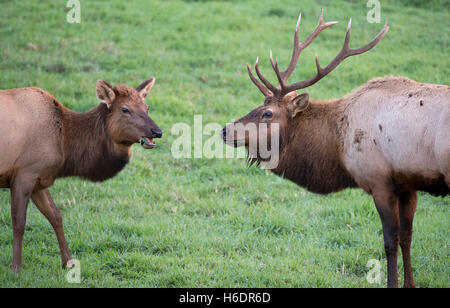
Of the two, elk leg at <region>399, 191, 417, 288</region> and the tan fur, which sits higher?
the tan fur

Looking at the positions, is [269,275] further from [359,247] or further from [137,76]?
[137,76]

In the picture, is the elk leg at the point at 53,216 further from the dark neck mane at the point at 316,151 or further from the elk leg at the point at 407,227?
the elk leg at the point at 407,227

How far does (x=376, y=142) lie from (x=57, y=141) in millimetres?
3598

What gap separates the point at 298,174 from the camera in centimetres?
684

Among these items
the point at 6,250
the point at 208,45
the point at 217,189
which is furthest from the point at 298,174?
the point at 208,45

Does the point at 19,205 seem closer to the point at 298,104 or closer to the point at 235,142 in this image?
the point at 235,142

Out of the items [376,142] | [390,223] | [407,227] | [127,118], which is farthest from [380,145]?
[127,118]

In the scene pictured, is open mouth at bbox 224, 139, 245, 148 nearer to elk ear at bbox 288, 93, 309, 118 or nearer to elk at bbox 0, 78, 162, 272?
elk ear at bbox 288, 93, 309, 118

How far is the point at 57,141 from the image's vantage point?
269 inches

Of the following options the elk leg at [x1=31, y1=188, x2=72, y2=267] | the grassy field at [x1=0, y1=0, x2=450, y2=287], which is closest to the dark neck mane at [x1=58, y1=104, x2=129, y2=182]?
the elk leg at [x1=31, y1=188, x2=72, y2=267]

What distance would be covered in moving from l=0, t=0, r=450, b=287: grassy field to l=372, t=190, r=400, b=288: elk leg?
0.27 metres

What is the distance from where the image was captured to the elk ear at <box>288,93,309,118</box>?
22.2 ft

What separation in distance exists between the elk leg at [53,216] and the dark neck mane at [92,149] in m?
0.36

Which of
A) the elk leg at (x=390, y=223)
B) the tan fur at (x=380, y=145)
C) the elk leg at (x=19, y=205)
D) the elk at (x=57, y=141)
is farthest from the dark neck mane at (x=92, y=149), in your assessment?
the elk leg at (x=390, y=223)
